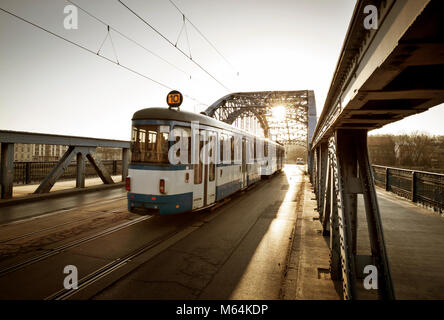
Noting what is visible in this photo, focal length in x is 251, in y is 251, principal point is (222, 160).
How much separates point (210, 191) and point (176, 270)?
4.09 m

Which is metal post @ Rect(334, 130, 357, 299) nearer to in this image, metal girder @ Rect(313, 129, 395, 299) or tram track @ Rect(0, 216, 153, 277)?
metal girder @ Rect(313, 129, 395, 299)

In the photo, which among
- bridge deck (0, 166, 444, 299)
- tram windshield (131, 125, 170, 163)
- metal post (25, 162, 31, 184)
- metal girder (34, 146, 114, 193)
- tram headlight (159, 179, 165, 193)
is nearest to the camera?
bridge deck (0, 166, 444, 299)

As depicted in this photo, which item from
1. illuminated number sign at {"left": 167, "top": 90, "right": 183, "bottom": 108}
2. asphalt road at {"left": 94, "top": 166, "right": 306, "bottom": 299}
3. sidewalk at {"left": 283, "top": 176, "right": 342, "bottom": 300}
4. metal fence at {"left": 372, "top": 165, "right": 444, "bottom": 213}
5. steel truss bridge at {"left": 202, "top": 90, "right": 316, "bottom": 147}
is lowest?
asphalt road at {"left": 94, "top": 166, "right": 306, "bottom": 299}

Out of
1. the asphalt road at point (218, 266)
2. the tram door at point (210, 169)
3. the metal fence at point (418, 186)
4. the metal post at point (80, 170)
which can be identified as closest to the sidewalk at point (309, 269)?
the asphalt road at point (218, 266)

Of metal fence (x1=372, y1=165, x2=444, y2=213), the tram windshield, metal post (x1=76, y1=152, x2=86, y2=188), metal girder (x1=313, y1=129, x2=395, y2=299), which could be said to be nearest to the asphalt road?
metal girder (x1=313, y1=129, x2=395, y2=299)

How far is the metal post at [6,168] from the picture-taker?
10000 mm

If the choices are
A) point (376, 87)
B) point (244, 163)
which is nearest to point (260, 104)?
point (244, 163)

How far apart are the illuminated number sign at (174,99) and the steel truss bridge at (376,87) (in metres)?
4.37

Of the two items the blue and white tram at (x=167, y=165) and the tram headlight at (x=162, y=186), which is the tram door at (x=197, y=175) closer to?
the blue and white tram at (x=167, y=165)

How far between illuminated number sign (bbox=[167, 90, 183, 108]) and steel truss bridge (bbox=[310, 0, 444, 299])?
4373mm

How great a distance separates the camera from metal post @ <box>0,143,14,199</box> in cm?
1000

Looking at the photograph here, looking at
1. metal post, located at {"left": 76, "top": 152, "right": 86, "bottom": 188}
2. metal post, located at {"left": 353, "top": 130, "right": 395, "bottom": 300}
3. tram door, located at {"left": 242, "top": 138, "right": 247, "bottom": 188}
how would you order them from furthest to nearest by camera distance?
metal post, located at {"left": 76, "top": 152, "right": 86, "bottom": 188}
tram door, located at {"left": 242, "top": 138, "right": 247, "bottom": 188}
metal post, located at {"left": 353, "top": 130, "right": 395, "bottom": 300}

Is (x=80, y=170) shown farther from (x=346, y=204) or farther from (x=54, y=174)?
(x=346, y=204)

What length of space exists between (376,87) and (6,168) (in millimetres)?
12828
